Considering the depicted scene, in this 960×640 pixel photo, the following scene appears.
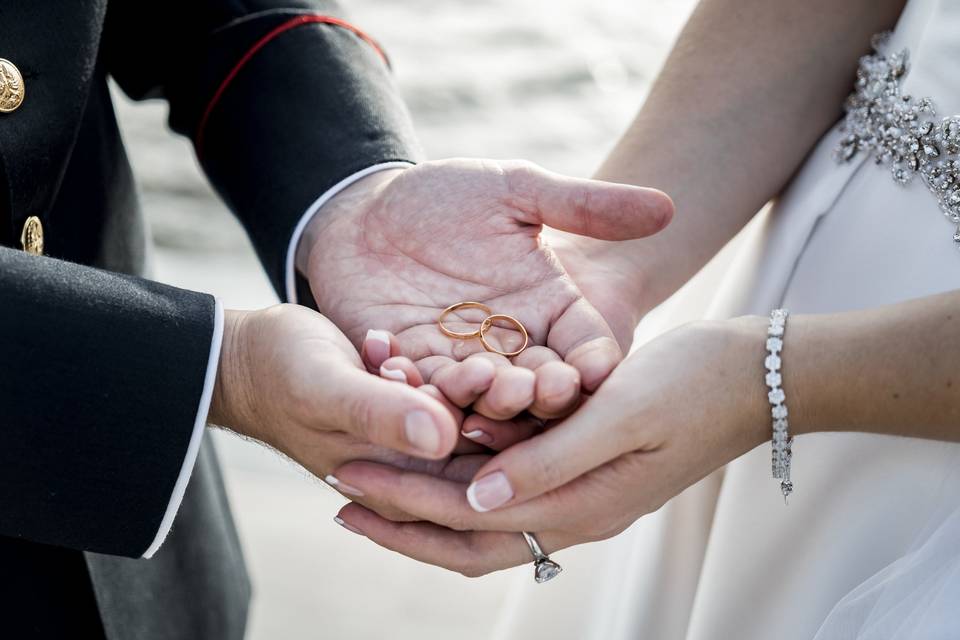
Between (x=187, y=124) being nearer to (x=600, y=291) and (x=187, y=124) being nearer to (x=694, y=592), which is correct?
(x=600, y=291)

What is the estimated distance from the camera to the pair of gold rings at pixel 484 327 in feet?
4.95

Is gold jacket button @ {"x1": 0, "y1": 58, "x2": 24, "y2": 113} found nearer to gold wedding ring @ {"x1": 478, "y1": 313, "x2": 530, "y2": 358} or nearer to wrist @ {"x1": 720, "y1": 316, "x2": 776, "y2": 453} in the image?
gold wedding ring @ {"x1": 478, "y1": 313, "x2": 530, "y2": 358}

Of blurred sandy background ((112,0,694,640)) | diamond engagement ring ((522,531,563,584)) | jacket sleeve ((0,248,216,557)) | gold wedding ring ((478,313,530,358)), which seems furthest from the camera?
blurred sandy background ((112,0,694,640))

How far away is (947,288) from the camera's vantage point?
1.35m

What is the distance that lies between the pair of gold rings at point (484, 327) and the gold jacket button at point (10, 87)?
0.68 metres

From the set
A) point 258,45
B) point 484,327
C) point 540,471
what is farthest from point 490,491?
point 258,45

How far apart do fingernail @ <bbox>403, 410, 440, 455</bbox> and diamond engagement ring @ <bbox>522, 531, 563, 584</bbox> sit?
0.90ft

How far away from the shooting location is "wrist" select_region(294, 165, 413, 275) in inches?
64.3

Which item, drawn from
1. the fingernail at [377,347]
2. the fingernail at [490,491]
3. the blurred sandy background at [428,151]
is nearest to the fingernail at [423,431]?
the fingernail at [490,491]

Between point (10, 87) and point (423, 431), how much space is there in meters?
0.69

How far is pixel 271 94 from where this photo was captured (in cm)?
167

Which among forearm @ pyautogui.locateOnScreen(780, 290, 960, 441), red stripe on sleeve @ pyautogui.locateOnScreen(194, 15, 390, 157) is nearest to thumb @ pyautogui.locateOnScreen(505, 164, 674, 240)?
forearm @ pyautogui.locateOnScreen(780, 290, 960, 441)

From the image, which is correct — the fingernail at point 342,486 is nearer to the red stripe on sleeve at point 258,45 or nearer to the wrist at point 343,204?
the wrist at point 343,204

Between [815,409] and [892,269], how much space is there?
289 mm
